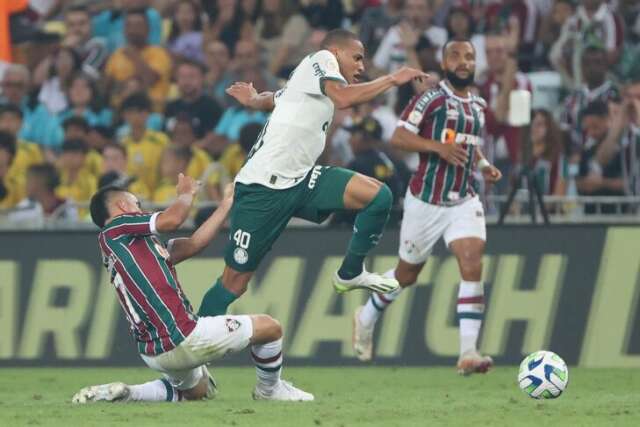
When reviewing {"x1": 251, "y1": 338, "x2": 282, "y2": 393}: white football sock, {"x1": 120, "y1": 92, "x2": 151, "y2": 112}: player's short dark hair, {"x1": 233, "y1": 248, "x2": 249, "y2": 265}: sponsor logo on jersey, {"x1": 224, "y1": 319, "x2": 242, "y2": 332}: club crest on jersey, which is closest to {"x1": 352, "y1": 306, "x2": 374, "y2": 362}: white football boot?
{"x1": 233, "y1": 248, "x2": 249, "y2": 265}: sponsor logo on jersey

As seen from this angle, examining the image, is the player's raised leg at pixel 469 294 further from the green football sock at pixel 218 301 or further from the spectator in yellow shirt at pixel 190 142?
the spectator in yellow shirt at pixel 190 142

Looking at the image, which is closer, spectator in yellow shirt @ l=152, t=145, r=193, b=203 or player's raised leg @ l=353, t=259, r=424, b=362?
player's raised leg @ l=353, t=259, r=424, b=362

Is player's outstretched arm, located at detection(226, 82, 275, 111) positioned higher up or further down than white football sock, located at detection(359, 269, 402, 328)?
higher up

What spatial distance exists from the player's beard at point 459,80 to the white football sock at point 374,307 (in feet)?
5.65

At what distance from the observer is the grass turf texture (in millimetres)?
10070

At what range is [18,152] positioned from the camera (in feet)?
63.9

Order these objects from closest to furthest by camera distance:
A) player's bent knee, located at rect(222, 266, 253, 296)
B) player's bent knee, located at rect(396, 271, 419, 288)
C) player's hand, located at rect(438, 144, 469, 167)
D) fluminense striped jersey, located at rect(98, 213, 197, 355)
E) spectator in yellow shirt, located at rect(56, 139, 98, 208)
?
1. fluminense striped jersey, located at rect(98, 213, 197, 355)
2. player's bent knee, located at rect(222, 266, 253, 296)
3. player's hand, located at rect(438, 144, 469, 167)
4. player's bent knee, located at rect(396, 271, 419, 288)
5. spectator in yellow shirt, located at rect(56, 139, 98, 208)

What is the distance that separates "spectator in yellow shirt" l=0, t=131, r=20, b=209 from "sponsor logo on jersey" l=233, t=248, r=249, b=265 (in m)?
7.02

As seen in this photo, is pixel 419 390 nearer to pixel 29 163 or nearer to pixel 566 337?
pixel 566 337

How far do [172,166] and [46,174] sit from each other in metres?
1.39

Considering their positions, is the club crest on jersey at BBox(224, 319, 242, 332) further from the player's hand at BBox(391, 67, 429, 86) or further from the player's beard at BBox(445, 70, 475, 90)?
the player's beard at BBox(445, 70, 475, 90)

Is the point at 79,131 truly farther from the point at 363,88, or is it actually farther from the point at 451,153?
the point at 363,88

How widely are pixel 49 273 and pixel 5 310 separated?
0.55 meters

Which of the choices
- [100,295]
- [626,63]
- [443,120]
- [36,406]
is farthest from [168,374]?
[626,63]
